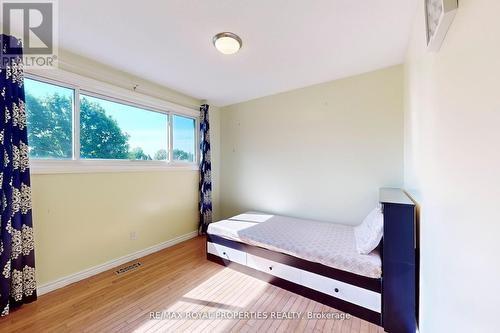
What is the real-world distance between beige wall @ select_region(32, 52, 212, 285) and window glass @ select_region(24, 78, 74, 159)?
26 cm

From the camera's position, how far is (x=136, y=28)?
5.66 feet

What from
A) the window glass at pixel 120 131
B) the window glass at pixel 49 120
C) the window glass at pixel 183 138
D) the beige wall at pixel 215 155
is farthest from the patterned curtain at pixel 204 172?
the window glass at pixel 49 120

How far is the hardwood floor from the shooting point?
5.28 feet

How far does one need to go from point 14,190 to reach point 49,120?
0.78m

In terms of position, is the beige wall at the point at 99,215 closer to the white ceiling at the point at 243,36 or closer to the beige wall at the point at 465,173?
the white ceiling at the point at 243,36

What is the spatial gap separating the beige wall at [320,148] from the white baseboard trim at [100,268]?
4.22 ft

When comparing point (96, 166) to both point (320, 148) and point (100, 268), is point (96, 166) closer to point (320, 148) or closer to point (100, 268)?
point (100, 268)

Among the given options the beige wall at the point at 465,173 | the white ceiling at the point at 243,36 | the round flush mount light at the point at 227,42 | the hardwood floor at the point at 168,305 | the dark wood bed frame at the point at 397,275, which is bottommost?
the hardwood floor at the point at 168,305

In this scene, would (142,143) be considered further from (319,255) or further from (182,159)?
(319,255)

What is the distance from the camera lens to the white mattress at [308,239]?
1722 mm

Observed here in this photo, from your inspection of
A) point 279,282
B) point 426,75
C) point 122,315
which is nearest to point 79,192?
point 122,315

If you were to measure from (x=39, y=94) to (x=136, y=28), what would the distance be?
128cm

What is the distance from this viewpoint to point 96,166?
237 cm

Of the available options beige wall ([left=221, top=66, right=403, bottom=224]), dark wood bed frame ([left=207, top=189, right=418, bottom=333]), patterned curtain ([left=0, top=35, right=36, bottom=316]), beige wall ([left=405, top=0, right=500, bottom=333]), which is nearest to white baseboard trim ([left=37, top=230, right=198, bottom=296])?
patterned curtain ([left=0, top=35, right=36, bottom=316])
